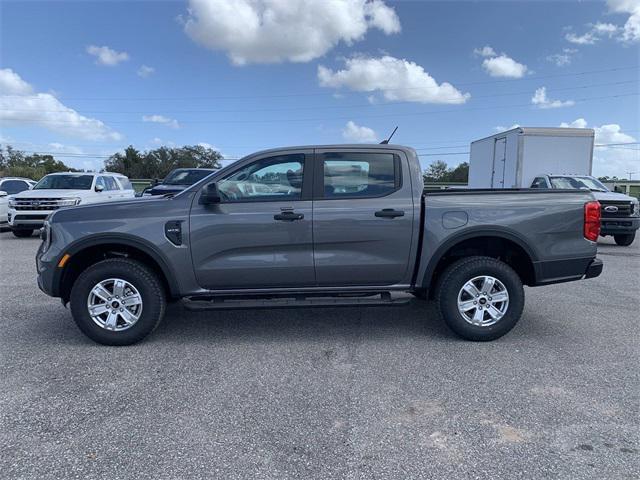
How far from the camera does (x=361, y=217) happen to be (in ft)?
14.2

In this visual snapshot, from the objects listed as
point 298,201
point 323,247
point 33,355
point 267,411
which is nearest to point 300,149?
point 298,201

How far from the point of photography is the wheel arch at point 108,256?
423 centimetres

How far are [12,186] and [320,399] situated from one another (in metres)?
16.1

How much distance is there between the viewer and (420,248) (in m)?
4.39

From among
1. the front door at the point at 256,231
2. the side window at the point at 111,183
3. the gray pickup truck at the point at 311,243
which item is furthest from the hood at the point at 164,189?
the front door at the point at 256,231

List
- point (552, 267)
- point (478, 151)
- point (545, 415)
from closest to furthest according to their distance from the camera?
1. point (545, 415)
2. point (552, 267)
3. point (478, 151)

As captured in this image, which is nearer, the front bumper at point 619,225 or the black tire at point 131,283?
the black tire at point 131,283

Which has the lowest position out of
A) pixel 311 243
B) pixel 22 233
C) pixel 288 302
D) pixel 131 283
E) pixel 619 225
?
pixel 22 233

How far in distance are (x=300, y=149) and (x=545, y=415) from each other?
305 centimetres

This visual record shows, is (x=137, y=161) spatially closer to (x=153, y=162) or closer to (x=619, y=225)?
(x=153, y=162)

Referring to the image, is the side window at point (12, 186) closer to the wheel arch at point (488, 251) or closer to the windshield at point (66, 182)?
the windshield at point (66, 182)

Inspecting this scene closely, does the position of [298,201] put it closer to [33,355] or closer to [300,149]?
[300,149]

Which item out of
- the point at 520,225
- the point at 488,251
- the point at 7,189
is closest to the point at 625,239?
the point at 488,251

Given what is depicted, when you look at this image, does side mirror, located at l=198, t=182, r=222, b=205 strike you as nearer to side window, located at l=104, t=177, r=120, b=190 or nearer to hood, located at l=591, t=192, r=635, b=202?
hood, located at l=591, t=192, r=635, b=202
